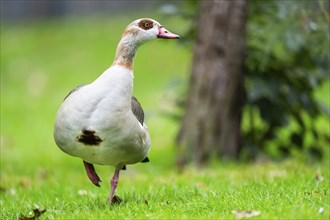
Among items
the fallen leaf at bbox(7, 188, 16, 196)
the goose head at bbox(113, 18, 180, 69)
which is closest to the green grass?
the fallen leaf at bbox(7, 188, 16, 196)

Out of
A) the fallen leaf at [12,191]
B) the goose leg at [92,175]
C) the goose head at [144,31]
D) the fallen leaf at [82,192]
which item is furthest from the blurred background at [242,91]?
the goose leg at [92,175]

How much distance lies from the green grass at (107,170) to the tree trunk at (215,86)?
0.38m

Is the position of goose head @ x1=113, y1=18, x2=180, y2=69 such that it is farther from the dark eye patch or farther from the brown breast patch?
the brown breast patch

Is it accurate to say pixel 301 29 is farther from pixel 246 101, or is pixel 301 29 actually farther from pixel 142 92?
pixel 142 92

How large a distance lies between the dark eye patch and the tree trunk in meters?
3.50

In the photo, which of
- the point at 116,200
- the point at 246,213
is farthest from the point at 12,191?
the point at 246,213

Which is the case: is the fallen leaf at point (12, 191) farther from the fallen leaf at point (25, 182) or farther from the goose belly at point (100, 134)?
the goose belly at point (100, 134)

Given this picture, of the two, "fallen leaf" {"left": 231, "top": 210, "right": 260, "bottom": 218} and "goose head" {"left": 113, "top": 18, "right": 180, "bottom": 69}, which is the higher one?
"goose head" {"left": 113, "top": 18, "right": 180, "bottom": 69}

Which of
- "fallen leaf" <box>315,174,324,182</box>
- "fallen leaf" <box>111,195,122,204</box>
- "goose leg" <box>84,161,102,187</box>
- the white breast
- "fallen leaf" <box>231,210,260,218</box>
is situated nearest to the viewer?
"fallen leaf" <box>231,210,260,218</box>

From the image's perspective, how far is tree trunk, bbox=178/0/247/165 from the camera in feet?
28.5

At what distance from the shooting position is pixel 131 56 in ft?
17.1

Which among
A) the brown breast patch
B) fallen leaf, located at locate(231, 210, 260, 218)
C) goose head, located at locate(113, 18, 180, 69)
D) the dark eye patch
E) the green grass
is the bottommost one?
the green grass

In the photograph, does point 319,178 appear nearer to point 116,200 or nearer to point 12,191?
point 116,200

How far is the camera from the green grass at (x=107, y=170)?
5.06m
